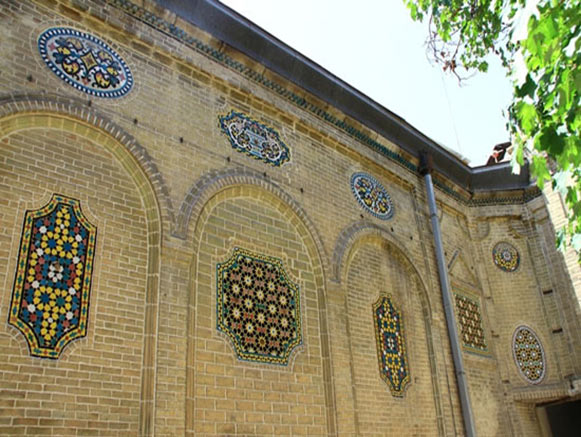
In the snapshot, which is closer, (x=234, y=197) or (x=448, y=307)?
(x=234, y=197)

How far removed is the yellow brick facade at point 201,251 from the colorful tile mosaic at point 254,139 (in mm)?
110

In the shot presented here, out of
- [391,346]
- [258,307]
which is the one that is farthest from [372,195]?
[258,307]

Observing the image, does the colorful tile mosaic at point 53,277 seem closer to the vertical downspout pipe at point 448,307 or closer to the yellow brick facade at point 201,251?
the yellow brick facade at point 201,251

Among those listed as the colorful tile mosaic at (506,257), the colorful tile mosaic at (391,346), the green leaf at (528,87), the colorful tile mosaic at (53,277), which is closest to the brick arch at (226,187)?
the colorful tile mosaic at (53,277)

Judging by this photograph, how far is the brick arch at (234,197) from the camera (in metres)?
5.54

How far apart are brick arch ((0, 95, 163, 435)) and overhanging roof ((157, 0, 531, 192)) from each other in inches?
73.1

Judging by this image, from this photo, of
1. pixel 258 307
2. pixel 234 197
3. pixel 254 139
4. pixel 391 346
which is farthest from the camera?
pixel 391 346

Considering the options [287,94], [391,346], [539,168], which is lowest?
[539,168]

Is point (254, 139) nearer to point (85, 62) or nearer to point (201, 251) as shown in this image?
point (201, 251)

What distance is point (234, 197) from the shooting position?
21.8 feet

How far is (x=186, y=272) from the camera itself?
5.70m

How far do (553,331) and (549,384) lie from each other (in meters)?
0.94

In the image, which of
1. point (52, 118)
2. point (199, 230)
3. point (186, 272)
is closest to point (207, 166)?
point (199, 230)

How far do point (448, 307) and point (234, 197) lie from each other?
13.5ft
